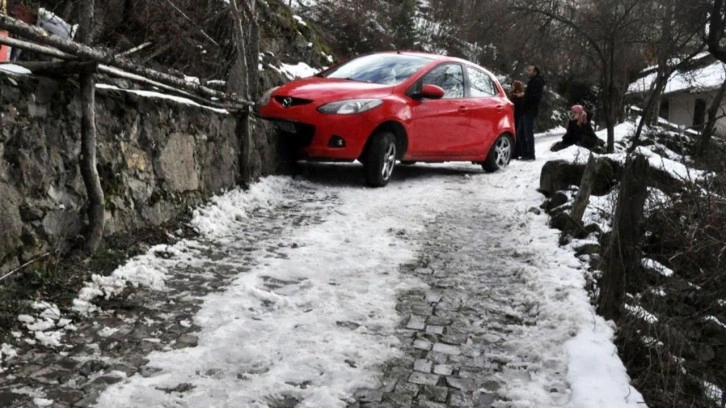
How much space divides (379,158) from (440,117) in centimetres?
137

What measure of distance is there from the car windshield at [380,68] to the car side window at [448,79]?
0.20 meters

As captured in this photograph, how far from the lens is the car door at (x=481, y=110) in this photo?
948cm

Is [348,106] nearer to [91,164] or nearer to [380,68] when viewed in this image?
[380,68]

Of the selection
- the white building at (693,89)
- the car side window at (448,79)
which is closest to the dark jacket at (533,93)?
the white building at (693,89)

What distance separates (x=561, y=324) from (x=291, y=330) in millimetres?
1729

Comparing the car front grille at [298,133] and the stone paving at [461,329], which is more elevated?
the car front grille at [298,133]

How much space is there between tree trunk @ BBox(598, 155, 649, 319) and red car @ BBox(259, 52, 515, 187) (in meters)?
3.96

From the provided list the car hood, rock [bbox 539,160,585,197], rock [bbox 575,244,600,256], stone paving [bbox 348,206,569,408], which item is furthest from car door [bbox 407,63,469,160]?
rock [bbox 575,244,600,256]

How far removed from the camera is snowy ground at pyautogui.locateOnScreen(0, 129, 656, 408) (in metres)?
3.17

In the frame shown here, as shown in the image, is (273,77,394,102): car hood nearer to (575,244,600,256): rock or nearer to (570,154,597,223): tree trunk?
(570,154,597,223): tree trunk

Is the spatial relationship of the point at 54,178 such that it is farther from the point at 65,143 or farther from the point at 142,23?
the point at 142,23

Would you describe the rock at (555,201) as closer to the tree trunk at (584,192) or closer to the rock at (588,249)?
the tree trunk at (584,192)

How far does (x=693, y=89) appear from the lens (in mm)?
21531

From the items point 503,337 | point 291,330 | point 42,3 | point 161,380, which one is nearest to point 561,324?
point 503,337
